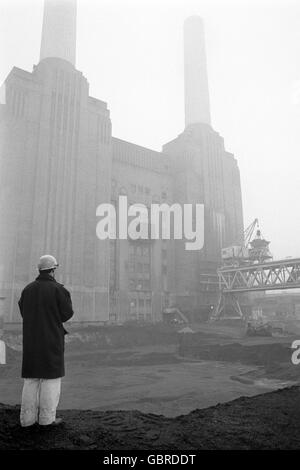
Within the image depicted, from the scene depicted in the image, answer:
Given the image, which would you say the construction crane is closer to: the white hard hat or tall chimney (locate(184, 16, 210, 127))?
tall chimney (locate(184, 16, 210, 127))

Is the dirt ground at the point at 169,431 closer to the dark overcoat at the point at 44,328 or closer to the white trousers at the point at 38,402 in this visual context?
the white trousers at the point at 38,402

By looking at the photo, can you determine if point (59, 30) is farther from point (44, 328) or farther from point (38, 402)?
point (38, 402)

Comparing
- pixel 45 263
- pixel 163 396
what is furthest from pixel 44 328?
pixel 163 396

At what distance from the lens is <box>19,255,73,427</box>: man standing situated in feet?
14.6

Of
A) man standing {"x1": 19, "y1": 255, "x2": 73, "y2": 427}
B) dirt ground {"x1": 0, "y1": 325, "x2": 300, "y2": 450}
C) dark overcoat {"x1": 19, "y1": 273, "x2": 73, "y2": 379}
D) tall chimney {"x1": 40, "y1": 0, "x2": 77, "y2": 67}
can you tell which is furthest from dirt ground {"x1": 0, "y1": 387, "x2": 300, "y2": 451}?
tall chimney {"x1": 40, "y1": 0, "x2": 77, "y2": 67}

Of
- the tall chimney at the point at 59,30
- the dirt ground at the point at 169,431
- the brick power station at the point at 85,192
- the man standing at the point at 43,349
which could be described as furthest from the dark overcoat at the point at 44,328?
the tall chimney at the point at 59,30

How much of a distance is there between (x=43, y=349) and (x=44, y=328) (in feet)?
0.88

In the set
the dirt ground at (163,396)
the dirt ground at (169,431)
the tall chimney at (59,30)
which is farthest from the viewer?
the tall chimney at (59,30)

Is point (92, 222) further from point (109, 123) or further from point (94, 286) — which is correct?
point (109, 123)

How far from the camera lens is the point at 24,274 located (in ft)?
151

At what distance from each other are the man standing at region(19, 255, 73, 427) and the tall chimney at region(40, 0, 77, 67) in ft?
207

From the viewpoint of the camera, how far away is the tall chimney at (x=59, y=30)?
2303 inches

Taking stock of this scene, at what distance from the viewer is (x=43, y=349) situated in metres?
4.55

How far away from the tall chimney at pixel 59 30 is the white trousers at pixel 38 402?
2520 inches
